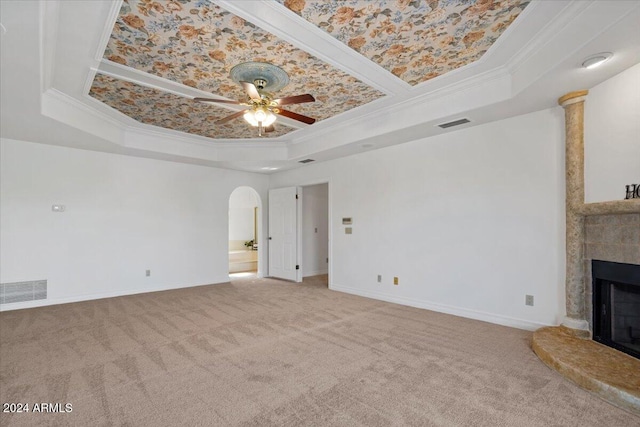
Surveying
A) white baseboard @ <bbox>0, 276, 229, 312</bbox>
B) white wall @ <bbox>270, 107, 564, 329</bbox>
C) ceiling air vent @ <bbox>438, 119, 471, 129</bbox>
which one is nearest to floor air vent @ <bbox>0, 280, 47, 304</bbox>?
white baseboard @ <bbox>0, 276, 229, 312</bbox>

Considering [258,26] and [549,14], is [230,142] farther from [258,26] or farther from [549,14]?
[549,14]

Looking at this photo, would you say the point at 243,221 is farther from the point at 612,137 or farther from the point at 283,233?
the point at 612,137

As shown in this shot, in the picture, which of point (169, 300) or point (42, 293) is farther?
point (169, 300)

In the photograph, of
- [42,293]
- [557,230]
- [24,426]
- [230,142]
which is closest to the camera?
[24,426]

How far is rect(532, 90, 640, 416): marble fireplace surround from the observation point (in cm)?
242

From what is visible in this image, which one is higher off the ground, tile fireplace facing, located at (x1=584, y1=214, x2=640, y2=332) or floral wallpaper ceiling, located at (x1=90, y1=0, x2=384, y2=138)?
floral wallpaper ceiling, located at (x1=90, y1=0, x2=384, y2=138)

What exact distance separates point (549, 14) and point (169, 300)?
19.6 ft

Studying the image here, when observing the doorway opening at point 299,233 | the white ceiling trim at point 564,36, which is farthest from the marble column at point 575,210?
the doorway opening at point 299,233

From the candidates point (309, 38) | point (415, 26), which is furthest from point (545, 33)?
point (309, 38)

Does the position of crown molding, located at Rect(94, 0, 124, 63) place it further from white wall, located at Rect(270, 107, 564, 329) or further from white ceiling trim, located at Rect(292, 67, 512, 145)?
white wall, located at Rect(270, 107, 564, 329)

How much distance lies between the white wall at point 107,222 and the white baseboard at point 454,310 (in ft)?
11.1

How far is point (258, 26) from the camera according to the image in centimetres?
260

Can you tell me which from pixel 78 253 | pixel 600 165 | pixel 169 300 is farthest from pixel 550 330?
pixel 78 253

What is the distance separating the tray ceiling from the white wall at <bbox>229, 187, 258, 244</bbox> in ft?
21.6
